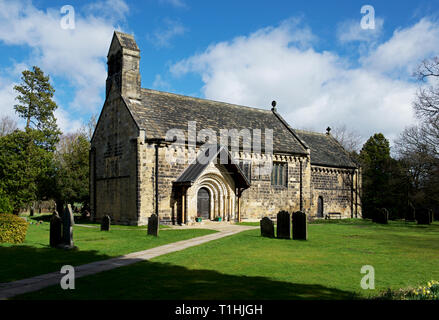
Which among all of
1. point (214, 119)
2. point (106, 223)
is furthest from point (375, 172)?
point (106, 223)

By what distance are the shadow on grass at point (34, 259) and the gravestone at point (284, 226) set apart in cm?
903

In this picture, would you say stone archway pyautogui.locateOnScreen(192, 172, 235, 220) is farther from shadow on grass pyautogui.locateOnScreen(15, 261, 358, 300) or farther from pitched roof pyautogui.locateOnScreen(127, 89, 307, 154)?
shadow on grass pyautogui.locateOnScreen(15, 261, 358, 300)

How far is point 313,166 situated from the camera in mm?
38406

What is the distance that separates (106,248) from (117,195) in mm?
14312

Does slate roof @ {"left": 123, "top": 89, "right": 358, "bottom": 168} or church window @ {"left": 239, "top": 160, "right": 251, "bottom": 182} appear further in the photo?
church window @ {"left": 239, "top": 160, "right": 251, "bottom": 182}

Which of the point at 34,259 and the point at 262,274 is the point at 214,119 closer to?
the point at 34,259

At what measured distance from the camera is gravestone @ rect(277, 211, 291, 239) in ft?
61.6

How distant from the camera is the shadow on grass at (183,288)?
767 cm

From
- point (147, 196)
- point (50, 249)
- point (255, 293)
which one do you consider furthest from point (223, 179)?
point (255, 293)

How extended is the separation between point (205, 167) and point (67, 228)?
1304 centimetres

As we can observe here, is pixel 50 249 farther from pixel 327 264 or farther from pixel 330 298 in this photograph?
pixel 330 298

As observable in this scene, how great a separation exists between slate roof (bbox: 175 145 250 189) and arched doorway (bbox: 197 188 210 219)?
203 cm

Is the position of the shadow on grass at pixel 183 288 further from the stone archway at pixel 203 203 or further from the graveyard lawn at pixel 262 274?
the stone archway at pixel 203 203

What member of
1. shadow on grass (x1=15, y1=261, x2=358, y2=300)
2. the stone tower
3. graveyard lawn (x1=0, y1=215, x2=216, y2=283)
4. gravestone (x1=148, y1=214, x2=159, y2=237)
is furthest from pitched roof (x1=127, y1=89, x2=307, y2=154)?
shadow on grass (x1=15, y1=261, x2=358, y2=300)
